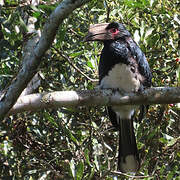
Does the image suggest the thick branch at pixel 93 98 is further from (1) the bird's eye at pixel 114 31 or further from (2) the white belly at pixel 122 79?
(1) the bird's eye at pixel 114 31

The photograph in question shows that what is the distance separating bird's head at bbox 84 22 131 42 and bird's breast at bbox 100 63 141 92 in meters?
0.35

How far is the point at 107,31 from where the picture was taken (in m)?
3.70


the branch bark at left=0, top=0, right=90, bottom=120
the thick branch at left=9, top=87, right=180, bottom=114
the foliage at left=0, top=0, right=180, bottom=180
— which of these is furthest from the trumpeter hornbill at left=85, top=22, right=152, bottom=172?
the branch bark at left=0, top=0, right=90, bottom=120

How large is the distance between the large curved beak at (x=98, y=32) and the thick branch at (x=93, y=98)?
80cm

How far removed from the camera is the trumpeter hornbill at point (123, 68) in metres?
3.51

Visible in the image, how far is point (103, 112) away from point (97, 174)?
0.82 meters

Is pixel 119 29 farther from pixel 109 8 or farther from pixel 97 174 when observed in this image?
pixel 97 174

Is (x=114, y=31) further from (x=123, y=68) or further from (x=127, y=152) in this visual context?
(x=127, y=152)

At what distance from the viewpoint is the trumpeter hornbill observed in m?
3.51

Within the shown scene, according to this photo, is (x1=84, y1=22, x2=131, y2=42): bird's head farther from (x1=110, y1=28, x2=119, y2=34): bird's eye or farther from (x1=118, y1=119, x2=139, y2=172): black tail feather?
(x1=118, y1=119, x2=139, y2=172): black tail feather

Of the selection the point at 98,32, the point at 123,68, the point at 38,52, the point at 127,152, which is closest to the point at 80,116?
the point at 127,152

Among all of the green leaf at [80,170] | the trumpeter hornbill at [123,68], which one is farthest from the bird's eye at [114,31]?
the green leaf at [80,170]

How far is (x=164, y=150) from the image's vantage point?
356 centimetres

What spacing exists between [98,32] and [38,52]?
135 cm
